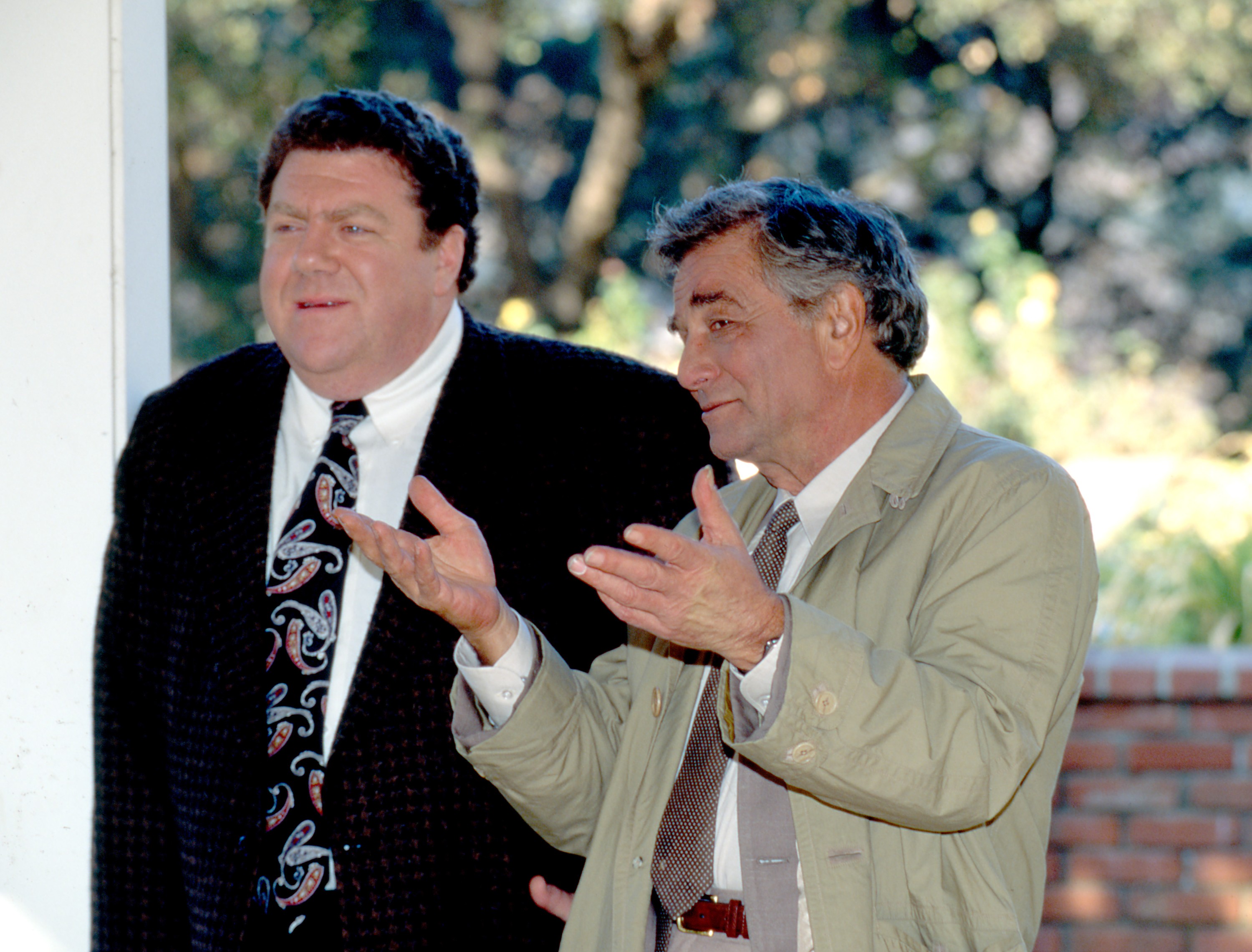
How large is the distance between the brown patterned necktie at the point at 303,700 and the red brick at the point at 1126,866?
243 centimetres

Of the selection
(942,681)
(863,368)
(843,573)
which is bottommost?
(942,681)

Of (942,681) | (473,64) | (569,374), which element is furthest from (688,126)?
(942,681)

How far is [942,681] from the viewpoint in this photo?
153cm

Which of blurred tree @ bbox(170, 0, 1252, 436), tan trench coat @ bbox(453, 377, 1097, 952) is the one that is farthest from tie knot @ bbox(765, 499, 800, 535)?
blurred tree @ bbox(170, 0, 1252, 436)

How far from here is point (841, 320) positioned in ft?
6.24

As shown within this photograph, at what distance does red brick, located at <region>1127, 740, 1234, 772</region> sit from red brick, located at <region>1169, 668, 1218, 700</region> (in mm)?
132

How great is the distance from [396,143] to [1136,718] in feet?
8.54

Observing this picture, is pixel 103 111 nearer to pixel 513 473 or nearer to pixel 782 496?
pixel 513 473

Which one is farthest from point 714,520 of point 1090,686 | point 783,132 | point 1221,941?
point 783,132

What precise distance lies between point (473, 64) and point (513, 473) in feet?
37.0

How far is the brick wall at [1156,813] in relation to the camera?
3.62m

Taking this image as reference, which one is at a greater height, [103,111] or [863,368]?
[103,111]

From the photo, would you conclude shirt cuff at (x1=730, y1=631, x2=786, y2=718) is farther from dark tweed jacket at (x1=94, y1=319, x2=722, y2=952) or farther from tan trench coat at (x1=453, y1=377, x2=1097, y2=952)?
dark tweed jacket at (x1=94, y1=319, x2=722, y2=952)

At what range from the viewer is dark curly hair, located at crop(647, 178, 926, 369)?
1901mm
